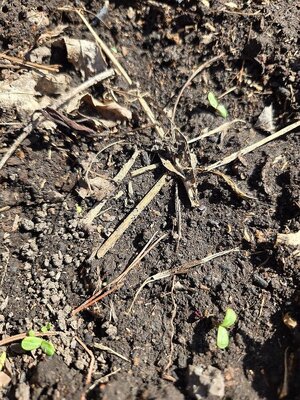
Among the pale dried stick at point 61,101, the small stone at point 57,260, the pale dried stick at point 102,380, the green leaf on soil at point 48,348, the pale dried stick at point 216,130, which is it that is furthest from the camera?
the pale dried stick at point 216,130

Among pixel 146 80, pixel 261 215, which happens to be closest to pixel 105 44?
pixel 146 80

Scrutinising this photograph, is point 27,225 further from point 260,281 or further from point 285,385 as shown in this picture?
point 285,385

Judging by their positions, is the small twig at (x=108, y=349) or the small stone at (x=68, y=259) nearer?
the small twig at (x=108, y=349)

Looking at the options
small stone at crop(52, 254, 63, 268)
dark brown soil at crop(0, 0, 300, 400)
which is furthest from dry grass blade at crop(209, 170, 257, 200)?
small stone at crop(52, 254, 63, 268)

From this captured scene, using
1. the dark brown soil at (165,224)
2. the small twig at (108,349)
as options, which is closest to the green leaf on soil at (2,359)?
the dark brown soil at (165,224)

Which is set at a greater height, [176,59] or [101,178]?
[176,59]

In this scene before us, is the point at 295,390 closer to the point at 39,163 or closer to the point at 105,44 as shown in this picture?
the point at 39,163

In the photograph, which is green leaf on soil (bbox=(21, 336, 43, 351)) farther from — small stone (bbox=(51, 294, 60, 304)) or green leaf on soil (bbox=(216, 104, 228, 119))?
green leaf on soil (bbox=(216, 104, 228, 119))

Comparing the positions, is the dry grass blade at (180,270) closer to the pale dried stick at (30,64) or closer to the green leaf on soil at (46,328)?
the green leaf on soil at (46,328)

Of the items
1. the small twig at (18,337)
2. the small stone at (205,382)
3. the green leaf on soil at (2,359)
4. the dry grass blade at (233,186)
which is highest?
the dry grass blade at (233,186)
